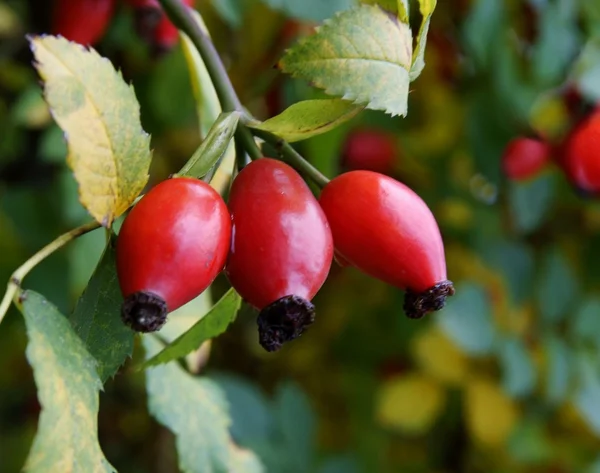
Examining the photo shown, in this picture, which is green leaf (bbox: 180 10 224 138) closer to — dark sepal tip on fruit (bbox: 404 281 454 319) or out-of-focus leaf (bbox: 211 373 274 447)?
dark sepal tip on fruit (bbox: 404 281 454 319)

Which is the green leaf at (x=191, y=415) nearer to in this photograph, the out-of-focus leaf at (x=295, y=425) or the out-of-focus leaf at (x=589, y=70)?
the out-of-focus leaf at (x=295, y=425)

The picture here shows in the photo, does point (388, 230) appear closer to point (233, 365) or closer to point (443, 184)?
point (443, 184)

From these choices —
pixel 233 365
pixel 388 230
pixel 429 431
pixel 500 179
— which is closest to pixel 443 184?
pixel 500 179

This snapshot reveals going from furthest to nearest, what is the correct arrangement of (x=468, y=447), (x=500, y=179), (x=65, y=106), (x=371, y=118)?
1. (x=468, y=447)
2. (x=371, y=118)
3. (x=500, y=179)
4. (x=65, y=106)

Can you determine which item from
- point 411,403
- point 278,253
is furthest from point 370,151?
point 278,253

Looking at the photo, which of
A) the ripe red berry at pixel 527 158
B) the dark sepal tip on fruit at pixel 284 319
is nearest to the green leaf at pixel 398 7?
the dark sepal tip on fruit at pixel 284 319

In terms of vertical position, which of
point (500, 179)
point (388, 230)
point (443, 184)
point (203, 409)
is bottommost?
point (443, 184)

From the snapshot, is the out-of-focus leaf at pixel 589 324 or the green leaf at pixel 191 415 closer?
the green leaf at pixel 191 415
